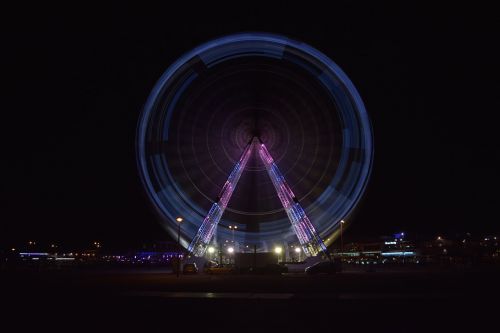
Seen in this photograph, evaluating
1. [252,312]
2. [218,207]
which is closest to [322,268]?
[218,207]

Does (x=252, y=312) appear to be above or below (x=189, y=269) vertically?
below

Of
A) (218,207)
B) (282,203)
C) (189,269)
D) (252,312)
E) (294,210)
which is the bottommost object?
(252,312)

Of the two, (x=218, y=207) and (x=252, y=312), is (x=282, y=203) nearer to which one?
(x=218, y=207)

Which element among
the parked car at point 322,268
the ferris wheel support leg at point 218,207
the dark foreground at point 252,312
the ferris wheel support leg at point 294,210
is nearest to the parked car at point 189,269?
the ferris wheel support leg at point 218,207

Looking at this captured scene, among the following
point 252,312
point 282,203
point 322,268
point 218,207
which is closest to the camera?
point 252,312

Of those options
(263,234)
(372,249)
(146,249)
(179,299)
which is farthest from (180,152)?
(372,249)

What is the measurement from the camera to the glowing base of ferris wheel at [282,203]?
32531mm

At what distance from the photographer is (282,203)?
33656mm

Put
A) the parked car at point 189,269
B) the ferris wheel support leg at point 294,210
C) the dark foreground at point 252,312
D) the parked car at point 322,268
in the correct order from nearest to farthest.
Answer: the dark foreground at point 252,312 < the parked car at point 322,268 < the ferris wheel support leg at point 294,210 < the parked car at point 189,269

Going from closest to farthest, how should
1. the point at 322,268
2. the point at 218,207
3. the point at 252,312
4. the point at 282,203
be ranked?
the point at 252,312 < the point at 322,268 < the point at 218,207 < the point at 282,203

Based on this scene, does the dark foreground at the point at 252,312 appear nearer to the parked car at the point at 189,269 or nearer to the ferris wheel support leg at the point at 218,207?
the ferris wheel support leg at the point at 218,207

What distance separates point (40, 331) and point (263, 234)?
89.5 feet

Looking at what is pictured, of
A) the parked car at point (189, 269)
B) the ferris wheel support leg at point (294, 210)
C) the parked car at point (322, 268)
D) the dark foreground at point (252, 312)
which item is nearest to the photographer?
the dark foreground at point (252, 312)

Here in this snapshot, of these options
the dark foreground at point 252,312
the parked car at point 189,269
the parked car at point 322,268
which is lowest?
the dark foreground at point 252,312
